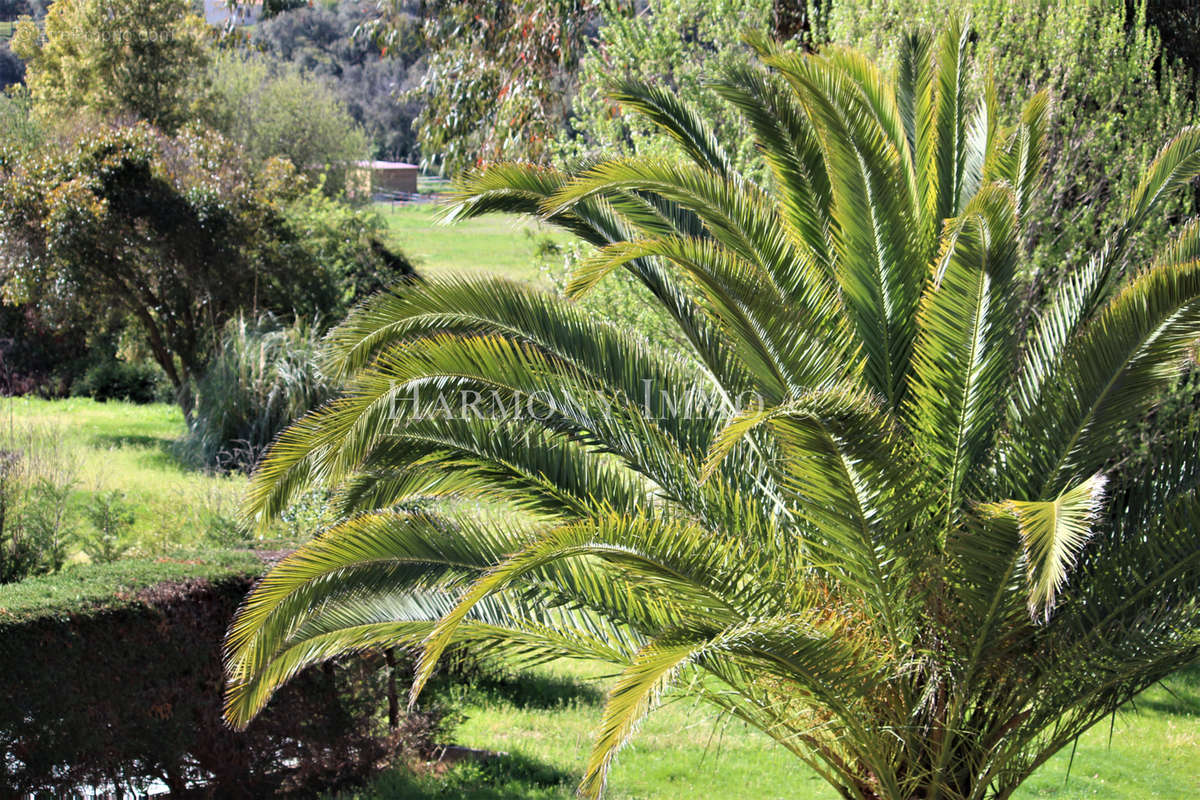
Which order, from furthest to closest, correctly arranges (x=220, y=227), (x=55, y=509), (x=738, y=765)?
(x=220, y=227) < (x=55, y=509) < (x=738, y=765)

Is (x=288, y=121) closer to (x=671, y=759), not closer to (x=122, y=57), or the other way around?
(x=122, y=57)

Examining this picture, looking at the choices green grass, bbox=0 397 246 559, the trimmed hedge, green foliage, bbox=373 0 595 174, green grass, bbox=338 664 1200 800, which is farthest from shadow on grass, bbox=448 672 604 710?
green foliage, bbox=373 0 595 174

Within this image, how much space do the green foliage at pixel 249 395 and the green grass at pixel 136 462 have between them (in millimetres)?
587

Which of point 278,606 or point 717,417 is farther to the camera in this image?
point 717,417

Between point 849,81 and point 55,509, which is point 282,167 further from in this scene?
point 849,81

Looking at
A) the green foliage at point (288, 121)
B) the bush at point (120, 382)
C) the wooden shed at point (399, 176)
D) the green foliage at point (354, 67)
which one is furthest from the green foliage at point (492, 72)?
the wooden shed at point (399, 176)

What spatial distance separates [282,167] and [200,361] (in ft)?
12.7

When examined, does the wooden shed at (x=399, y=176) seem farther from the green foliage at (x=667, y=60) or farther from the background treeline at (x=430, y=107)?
the green foliage at (x=667, y=60)

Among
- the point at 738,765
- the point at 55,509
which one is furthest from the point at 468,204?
the point at 55,509

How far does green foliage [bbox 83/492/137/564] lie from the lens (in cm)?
849

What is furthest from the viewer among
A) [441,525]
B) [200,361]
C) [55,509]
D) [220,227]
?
[200,361]

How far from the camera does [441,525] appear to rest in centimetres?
462

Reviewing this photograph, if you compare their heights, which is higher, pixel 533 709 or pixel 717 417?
pixel 717 417

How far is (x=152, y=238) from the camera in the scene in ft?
54.1
